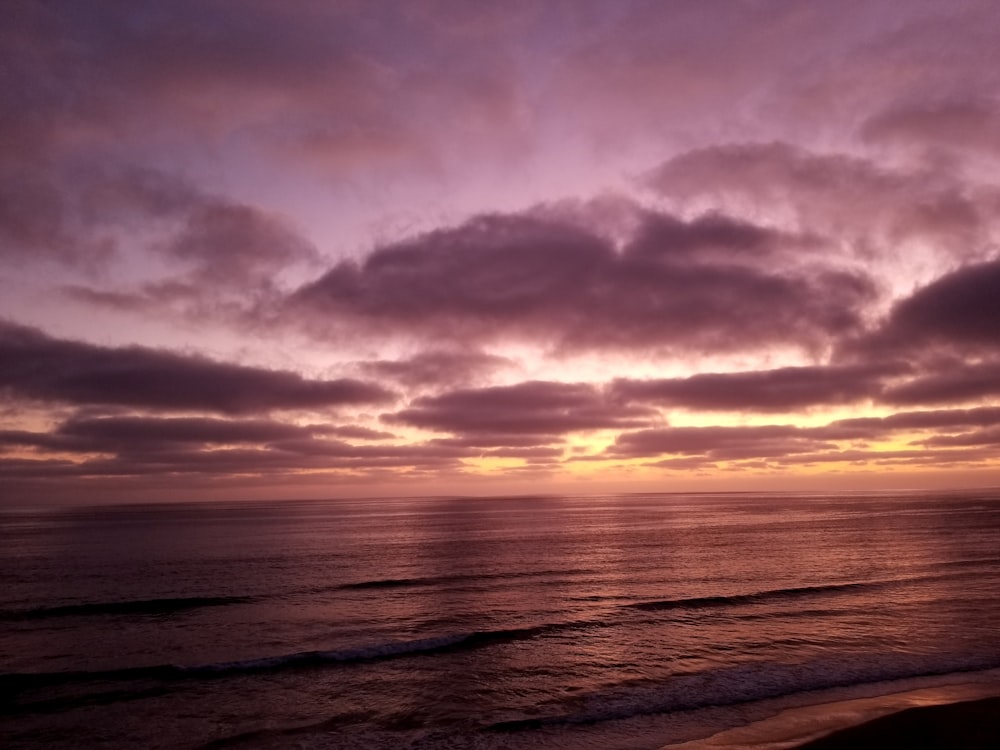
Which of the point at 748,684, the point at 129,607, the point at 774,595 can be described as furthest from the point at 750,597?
the point at 129,607

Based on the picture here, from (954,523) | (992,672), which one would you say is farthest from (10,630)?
(954,523)

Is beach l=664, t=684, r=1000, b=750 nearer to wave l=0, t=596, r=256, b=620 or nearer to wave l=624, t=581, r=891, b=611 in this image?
wave l=624, t=581, r=891, b=611

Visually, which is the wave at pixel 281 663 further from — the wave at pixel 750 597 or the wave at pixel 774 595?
the wave at pixel 774 595

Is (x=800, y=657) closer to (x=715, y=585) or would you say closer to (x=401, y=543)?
(x=715, y=585)

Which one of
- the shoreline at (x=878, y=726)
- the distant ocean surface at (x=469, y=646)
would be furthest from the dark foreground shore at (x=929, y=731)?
the distant ocean surface at (x=469, y=646)

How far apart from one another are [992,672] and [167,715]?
81.7 feet

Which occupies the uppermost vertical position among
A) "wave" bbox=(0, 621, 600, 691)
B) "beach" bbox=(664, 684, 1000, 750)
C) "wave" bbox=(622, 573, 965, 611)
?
"beach" bbox=(664, 684, 1000, 750)

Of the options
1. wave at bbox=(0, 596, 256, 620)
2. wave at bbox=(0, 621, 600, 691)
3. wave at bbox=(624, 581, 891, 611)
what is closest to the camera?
wave at bbox=(0, 621, 600, 691)

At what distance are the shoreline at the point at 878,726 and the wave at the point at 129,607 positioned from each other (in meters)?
27.8

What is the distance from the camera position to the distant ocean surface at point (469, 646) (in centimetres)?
1705

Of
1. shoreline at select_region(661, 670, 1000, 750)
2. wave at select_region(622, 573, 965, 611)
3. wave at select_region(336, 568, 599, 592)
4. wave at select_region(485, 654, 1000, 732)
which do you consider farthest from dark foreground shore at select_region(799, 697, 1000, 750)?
wave at select_region(336, 568, 599, 592)

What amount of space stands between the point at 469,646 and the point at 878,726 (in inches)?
563

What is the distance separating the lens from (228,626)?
29047 mm

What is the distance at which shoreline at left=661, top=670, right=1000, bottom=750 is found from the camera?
14055 mm
